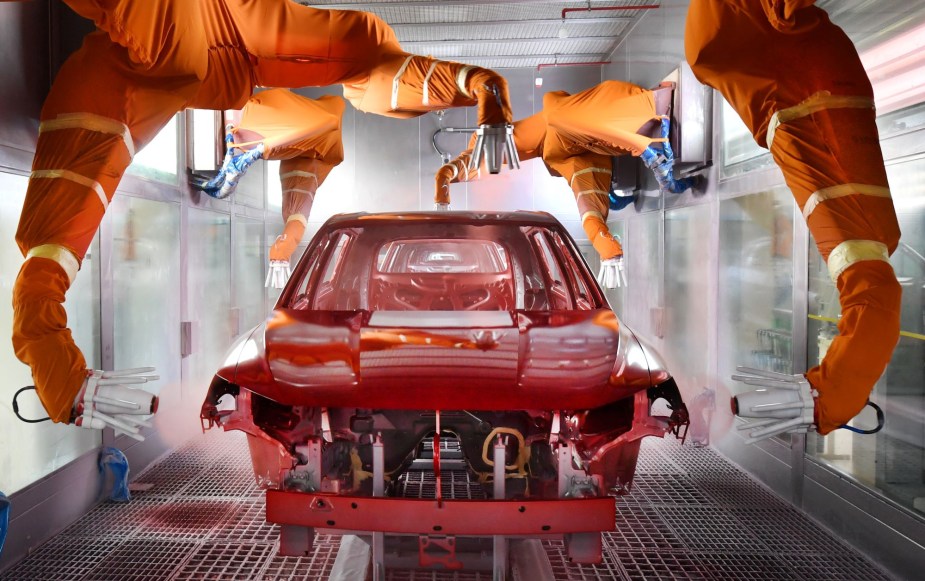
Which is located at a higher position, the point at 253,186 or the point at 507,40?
the point at 507,40

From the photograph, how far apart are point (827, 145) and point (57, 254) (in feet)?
9.71

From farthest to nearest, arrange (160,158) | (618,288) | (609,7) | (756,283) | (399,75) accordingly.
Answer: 1. (618,288)
2. (609,7)
3. (160,158)
4. (756,283)
5. (399,75)

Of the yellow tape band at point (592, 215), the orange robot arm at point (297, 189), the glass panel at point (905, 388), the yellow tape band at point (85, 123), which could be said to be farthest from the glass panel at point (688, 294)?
the yellow tape band at point (85, 123)

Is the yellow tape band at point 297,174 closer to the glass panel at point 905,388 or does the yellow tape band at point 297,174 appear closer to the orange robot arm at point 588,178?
the orange robot arm at point 588,178

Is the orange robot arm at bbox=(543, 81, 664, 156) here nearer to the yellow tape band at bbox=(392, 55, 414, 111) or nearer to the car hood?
the yellow tape band at bbox=(392, 55, 414, 111)

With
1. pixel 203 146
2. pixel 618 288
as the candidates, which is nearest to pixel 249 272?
pixel 203 146

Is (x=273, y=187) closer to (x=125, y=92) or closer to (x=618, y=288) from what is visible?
(x=618, y=288)

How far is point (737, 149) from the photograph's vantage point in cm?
473

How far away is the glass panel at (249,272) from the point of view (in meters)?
7.11

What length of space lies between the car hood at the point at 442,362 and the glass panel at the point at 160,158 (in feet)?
9.41

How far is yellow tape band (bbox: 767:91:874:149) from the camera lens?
2.35 m

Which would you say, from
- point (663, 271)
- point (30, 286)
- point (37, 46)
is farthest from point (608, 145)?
point (30, 286)

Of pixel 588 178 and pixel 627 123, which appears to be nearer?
pixel 627 123

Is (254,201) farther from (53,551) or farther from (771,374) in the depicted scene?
(771,374)
